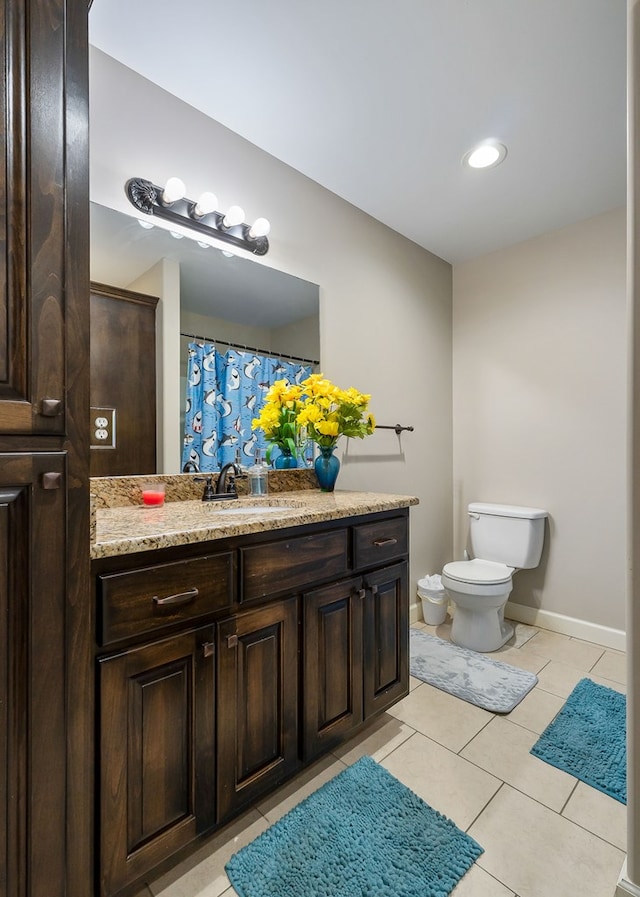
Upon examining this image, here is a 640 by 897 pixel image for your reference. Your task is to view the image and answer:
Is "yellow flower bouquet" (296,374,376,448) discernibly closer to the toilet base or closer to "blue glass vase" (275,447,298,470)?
"blue glass vase" (275,447,298,470)

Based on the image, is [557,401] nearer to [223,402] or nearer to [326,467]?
[326,467]

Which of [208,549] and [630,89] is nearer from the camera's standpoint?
[630,89]

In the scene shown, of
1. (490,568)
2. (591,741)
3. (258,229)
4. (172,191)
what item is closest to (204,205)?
(172,191)

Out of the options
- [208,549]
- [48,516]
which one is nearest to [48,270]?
[48,516]

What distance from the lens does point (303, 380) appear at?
2107 millimetres

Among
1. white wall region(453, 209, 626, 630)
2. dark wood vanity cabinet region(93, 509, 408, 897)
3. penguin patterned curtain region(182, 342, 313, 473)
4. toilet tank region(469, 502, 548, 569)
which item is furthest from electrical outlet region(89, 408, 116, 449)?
white wall region(453, 209, 626, 630)

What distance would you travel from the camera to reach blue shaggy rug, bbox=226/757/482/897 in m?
1.07

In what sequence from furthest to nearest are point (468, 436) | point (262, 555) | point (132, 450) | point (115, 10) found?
point (468, 436) < point (132, 450) < point (115, 10) < point (262, 555)

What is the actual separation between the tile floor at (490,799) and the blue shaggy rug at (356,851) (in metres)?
0.04

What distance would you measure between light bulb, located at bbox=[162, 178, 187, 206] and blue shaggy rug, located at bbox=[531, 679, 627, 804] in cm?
254

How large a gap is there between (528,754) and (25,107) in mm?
2399

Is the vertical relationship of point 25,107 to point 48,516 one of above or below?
above

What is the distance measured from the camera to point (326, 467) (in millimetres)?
1953

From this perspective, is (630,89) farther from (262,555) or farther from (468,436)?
(468,436)
